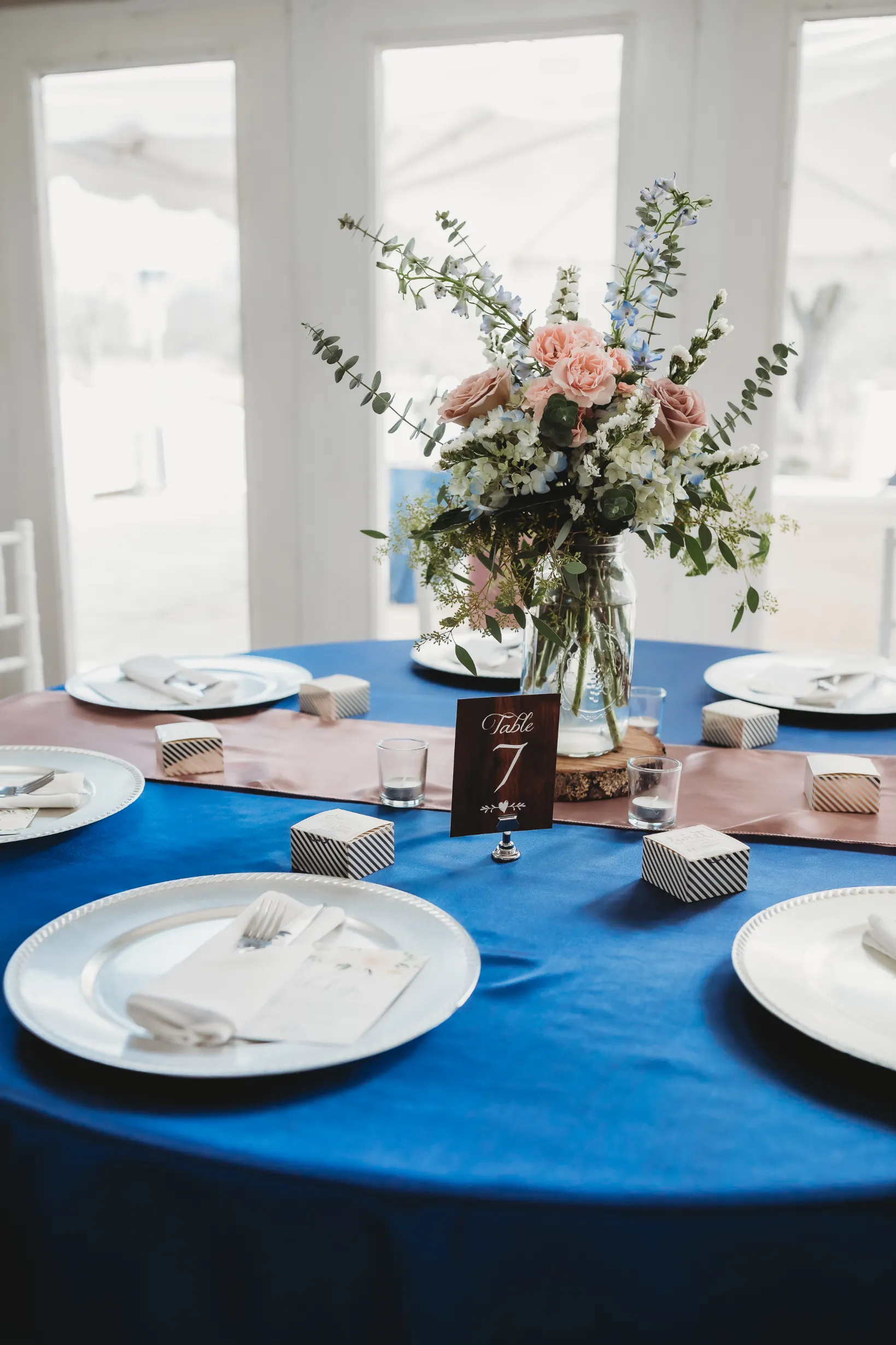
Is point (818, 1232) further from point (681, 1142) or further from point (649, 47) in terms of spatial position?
point (649, 47)

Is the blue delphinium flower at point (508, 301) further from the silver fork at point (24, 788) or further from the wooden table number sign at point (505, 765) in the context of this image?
the silver fork at point (24, 788)

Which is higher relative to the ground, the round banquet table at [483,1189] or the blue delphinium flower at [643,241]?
the blue delphinium flower at [643,241]

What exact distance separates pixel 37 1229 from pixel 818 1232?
507mm

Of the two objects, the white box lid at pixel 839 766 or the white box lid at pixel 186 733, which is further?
the white box lid at pixel 186 733

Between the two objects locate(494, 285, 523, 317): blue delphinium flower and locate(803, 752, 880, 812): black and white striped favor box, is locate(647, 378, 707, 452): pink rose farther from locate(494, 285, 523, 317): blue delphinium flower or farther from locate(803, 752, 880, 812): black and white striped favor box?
locate(803, 752, 880, 812): black and white striped favor box

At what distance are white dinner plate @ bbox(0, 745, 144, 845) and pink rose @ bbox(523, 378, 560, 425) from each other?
618mm

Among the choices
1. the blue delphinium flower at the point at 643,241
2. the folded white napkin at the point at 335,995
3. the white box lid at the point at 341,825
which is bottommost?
the folded white napkin at the point at 335,995

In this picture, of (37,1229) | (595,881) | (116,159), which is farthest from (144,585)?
(37,1229)

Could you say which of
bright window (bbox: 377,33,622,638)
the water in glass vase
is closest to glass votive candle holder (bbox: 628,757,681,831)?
the water in glass vase

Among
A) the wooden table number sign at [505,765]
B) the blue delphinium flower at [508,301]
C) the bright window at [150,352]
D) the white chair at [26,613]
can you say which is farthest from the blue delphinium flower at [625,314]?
the bright window at [150,352]

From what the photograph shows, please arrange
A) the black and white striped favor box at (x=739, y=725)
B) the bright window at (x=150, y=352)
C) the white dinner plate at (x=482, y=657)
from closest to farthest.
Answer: the black and white striped favor box at (x=739, y=725) < the white dinner plate at (x=482, y=657) < the bright window at (x=150, y=352)

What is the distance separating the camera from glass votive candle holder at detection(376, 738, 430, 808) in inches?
52.2

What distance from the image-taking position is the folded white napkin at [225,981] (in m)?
0.78

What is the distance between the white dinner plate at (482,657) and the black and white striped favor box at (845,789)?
0.60 metres
